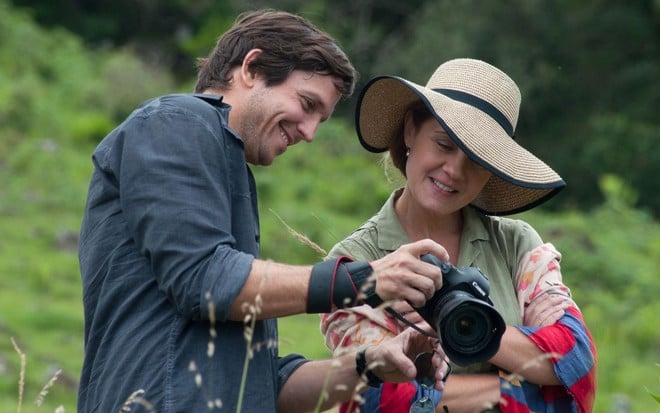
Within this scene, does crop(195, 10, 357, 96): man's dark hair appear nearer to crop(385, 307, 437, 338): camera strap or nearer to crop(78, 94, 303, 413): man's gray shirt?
crop(78, 94, 303, 413): man's gray shirt

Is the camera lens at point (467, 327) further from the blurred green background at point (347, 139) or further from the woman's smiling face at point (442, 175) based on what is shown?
the blurred green background at point (347, 139)

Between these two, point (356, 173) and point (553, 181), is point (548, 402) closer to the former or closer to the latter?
point (553, 181)

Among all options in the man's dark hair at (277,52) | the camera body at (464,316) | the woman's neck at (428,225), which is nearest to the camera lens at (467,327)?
the camera body at (464,316)

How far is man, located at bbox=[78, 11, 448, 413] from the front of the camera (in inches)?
101

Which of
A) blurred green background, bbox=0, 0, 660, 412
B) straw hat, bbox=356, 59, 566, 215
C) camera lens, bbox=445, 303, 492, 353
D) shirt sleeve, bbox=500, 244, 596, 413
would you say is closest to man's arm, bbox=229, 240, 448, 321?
camera lens, bbox=445, 303, 492, 353

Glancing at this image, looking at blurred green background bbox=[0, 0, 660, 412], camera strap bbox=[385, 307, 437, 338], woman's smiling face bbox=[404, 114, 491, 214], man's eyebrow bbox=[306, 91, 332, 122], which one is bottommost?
blurred green background bbox=[0, 0, 660, 412]

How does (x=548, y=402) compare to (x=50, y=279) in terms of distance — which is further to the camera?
(x=50, y=279)

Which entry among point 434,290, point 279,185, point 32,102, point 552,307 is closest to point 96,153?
point 434,290

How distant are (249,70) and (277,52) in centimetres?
8

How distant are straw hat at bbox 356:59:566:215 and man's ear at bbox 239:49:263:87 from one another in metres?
0.47

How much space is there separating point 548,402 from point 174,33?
28661mm

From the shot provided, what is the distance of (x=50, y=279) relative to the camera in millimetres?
12188

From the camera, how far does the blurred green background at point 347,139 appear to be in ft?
38.4

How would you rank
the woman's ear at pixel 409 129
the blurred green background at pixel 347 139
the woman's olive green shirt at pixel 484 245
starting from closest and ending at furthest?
1. the woman's olive green shirt at pixel 484 245
2. the woman's ear at pixel 409 129
3. the blurred green background at pixel 347 139
